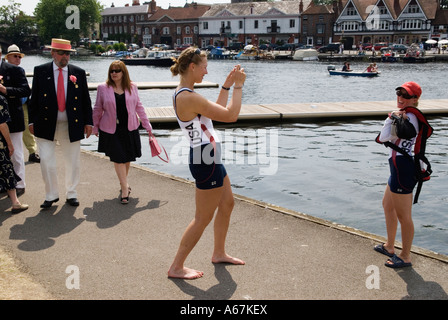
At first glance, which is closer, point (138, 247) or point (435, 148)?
point (138, 247)

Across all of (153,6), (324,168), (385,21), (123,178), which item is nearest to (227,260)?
(123,178)

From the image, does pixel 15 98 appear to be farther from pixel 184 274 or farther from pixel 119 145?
pixel 184 274

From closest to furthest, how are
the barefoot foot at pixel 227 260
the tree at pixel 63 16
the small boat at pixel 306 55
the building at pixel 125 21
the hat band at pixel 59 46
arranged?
the barefoot foot at pixel 227 260 < the hat band at pixel 59 46 < the small boat at pixel 306 55 < the tree at pixel 63 16 < the building at pixel 125 21

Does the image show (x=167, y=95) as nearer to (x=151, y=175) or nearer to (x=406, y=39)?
Result: (x=151, y=175)

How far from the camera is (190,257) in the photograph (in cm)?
506

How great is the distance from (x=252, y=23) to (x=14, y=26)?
79710 mm

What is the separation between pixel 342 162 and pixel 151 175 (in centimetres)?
556

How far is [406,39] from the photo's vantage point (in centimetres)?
9269

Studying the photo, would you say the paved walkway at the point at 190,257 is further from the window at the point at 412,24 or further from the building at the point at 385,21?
the window at the point at 412,24

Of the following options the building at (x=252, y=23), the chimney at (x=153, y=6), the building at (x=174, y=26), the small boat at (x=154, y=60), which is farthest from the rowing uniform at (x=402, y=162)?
the chimney at (x=153, y=6)

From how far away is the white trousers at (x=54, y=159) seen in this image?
6.46 m

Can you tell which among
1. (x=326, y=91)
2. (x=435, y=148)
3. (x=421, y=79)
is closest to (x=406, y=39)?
(x=421, y=79)

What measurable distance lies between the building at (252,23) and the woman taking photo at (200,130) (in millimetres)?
104759

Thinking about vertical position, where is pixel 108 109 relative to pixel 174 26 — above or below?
below
